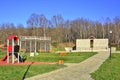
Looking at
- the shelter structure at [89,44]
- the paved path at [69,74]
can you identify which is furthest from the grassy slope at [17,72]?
the shelter structure at [89,44]

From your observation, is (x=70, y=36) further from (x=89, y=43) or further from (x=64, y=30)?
(x=89, y=43)

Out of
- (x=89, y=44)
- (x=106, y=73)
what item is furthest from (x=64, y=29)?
(x=106, y=73)

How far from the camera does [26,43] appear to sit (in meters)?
50.8

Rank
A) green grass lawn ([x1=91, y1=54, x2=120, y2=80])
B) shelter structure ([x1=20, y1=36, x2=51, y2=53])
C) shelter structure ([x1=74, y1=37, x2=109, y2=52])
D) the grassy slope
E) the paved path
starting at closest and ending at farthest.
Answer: the paved path, the grassy slope, green grass lawn ([x1=91, y1=54, x2=120, y2=80]), shelter structure ([x1=20, y1=36, x2=51, y2=53]), shelter structure ([x1=74, y1=37, x2=109, y2=52])

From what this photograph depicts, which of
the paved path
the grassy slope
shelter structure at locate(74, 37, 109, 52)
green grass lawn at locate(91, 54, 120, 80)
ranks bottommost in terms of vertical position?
green grass lawn at locate(91, 54, 120, 80)

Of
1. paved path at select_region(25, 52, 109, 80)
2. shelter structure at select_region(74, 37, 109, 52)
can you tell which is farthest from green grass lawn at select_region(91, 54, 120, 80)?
shelter structure at select_region(74, 37, 109, 52)

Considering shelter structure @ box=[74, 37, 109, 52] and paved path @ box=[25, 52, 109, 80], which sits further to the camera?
shelter structure @ box=[74, 37, 109, 52]

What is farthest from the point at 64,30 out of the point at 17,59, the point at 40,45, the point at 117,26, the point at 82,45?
the point at 17,59

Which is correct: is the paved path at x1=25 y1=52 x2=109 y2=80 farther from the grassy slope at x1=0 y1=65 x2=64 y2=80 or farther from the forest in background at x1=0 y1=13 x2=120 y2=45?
the forest in background at x1=0 y1=13 x2=120 y2=45

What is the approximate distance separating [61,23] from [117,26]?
24890 mm

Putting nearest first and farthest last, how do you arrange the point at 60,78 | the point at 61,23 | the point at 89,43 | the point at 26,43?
the point at 60,78 < the point at 26,43 < the point at 89,43 < the point at 61,23

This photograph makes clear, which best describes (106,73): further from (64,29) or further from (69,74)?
(64,29)

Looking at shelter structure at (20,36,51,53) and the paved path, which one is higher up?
shelter structure at (20,36,51,53)

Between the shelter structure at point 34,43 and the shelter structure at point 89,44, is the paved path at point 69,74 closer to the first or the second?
the shelter structure at point 34,43
